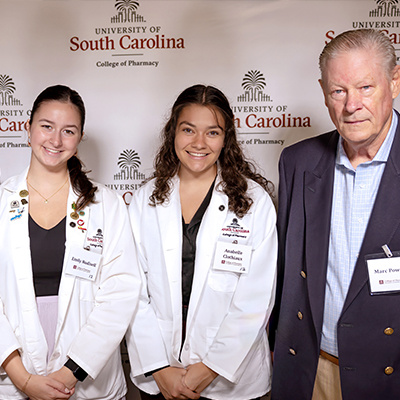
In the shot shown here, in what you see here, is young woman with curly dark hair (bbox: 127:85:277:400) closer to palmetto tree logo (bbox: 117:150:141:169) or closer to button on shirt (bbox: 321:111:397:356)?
button on shirt (bbox: 321:111:397:356)

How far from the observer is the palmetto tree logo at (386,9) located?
272cm

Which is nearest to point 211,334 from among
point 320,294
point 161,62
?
point 320,294

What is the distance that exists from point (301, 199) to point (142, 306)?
765 millimetres

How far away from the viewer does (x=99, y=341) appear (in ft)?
6.05

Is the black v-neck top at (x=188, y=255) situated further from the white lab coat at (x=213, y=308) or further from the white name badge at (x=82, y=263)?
the white name badge at (x=82, y=263)

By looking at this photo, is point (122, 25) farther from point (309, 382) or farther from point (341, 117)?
point (309, 382)

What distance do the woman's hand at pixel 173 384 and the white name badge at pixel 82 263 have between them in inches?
18.4

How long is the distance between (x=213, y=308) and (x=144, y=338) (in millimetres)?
305

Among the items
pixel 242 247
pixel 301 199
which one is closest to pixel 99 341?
pixel 242 247

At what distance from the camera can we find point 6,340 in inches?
70.4

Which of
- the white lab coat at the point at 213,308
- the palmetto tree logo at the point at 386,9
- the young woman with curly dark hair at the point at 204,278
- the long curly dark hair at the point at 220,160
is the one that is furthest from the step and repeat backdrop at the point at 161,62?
the white lab coat at the point at 213,308

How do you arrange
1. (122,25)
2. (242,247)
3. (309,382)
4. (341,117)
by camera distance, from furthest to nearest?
(122,25), (242,247), (309,382), (341,117)

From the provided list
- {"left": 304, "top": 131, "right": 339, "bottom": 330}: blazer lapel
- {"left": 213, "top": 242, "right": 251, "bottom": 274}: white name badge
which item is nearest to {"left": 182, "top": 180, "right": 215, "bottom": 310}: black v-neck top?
{"left": 213, "top": 242, "right": 251, "bottom": 274}: white name badge

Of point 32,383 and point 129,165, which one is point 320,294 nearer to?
point 32,383
